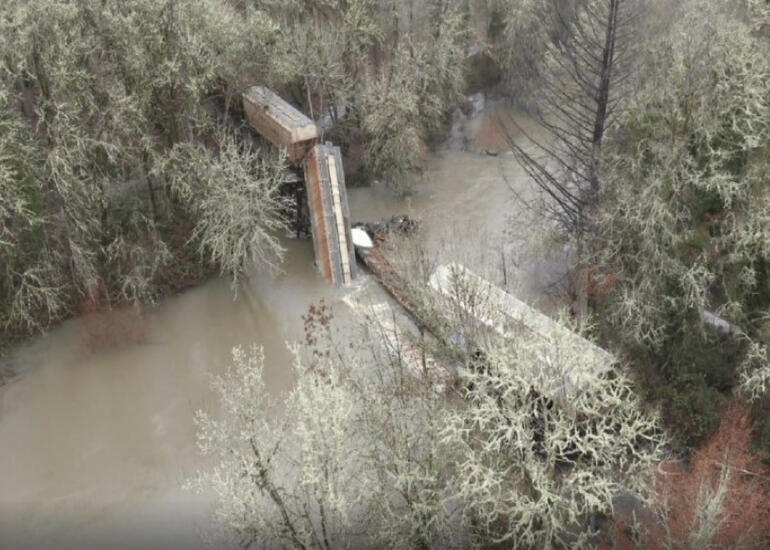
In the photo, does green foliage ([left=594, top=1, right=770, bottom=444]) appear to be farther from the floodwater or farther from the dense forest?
the floodwater

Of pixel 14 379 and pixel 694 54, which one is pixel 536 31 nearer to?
A: pixel 694 54

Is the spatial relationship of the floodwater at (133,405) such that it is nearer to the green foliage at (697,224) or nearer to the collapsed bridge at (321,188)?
the collapsed bridge at (321,188)

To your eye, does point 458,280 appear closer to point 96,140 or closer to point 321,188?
point 321,188

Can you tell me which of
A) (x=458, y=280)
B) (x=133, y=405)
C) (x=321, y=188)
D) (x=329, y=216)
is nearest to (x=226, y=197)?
(x=321, y=188)

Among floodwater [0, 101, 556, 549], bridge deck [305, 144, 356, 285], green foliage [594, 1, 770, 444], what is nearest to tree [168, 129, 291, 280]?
floodwater [0, 101, 556, 549]

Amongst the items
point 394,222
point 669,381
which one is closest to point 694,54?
point 669,381
